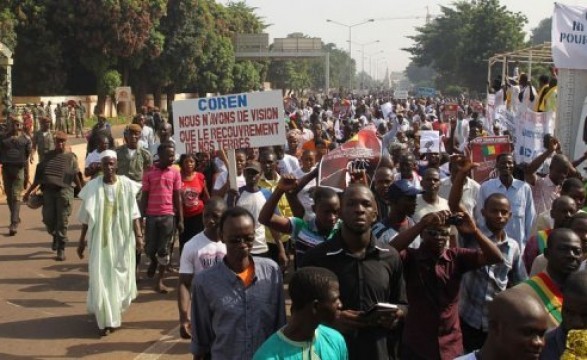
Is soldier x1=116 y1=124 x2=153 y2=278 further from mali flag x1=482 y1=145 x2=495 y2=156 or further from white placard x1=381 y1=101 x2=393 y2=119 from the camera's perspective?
white placard x1=381 y1=101 x2=393 y2=119

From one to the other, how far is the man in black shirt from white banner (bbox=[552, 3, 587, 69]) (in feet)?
22.8

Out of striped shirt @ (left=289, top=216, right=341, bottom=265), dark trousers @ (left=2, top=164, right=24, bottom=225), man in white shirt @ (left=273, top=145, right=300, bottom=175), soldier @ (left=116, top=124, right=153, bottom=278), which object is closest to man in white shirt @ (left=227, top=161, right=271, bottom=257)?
striped shirt @ (left=289, top=216, right=341, bottom=265)

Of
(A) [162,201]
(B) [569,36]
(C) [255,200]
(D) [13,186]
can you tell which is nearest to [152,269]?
(A) [162,201]

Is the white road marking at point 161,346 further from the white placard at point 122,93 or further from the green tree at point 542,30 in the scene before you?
the green tree at point 542,30

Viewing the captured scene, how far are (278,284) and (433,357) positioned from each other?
2.89ft

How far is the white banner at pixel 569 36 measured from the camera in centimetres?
995

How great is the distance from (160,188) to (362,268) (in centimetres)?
470

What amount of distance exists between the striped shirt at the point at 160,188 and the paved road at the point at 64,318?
890mm

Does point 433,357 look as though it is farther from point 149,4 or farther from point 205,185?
point 149,4

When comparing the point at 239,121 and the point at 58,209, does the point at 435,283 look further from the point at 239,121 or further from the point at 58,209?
the point at 58,209

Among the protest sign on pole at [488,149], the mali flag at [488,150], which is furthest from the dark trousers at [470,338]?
the mali flag at [488,150]

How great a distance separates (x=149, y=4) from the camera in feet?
125

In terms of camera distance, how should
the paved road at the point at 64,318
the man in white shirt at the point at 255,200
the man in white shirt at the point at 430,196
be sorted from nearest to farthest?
the man in white shirt at the point at 430,196 → the paved road at the point at 64,318 → the man in white shirt at the point at 255,200

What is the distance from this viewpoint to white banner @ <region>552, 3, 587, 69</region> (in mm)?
9953
